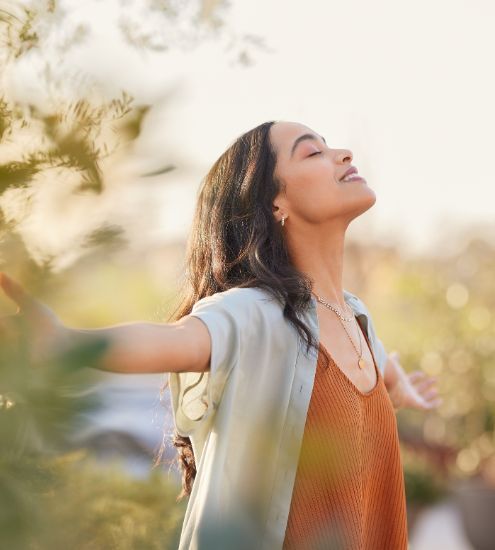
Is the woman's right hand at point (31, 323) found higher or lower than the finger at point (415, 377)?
higher

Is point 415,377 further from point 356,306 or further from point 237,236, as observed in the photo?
point 237,236

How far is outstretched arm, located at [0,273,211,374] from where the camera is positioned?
0.48 metres

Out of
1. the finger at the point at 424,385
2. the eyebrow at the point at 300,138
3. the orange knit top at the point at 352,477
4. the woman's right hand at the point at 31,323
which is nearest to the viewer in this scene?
the woman's right hand at the point at 31,323

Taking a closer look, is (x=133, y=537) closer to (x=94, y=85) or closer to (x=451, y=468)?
(x=94, y=85)

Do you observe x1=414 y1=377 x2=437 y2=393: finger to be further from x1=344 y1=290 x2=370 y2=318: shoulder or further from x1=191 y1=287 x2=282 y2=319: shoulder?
x1=191 y1=287 x2=282 y2=319: shoulder

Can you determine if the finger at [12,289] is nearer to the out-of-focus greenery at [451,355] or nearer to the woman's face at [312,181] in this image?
the woman's face at [312,181]

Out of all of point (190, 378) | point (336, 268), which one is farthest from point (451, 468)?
point (190, 378)

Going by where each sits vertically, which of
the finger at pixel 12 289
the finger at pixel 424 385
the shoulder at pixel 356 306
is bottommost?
the finger at pixel 424 385

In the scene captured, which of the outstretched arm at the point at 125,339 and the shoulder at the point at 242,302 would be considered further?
the shoulder at the point at 242,302

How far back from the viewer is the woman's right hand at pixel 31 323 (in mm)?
465

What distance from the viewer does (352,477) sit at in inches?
61.1

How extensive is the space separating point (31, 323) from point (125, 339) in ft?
0.61

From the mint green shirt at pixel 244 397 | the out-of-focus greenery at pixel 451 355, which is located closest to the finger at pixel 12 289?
the mint green shirt at pixel 244 397

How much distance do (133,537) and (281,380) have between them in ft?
2.54
